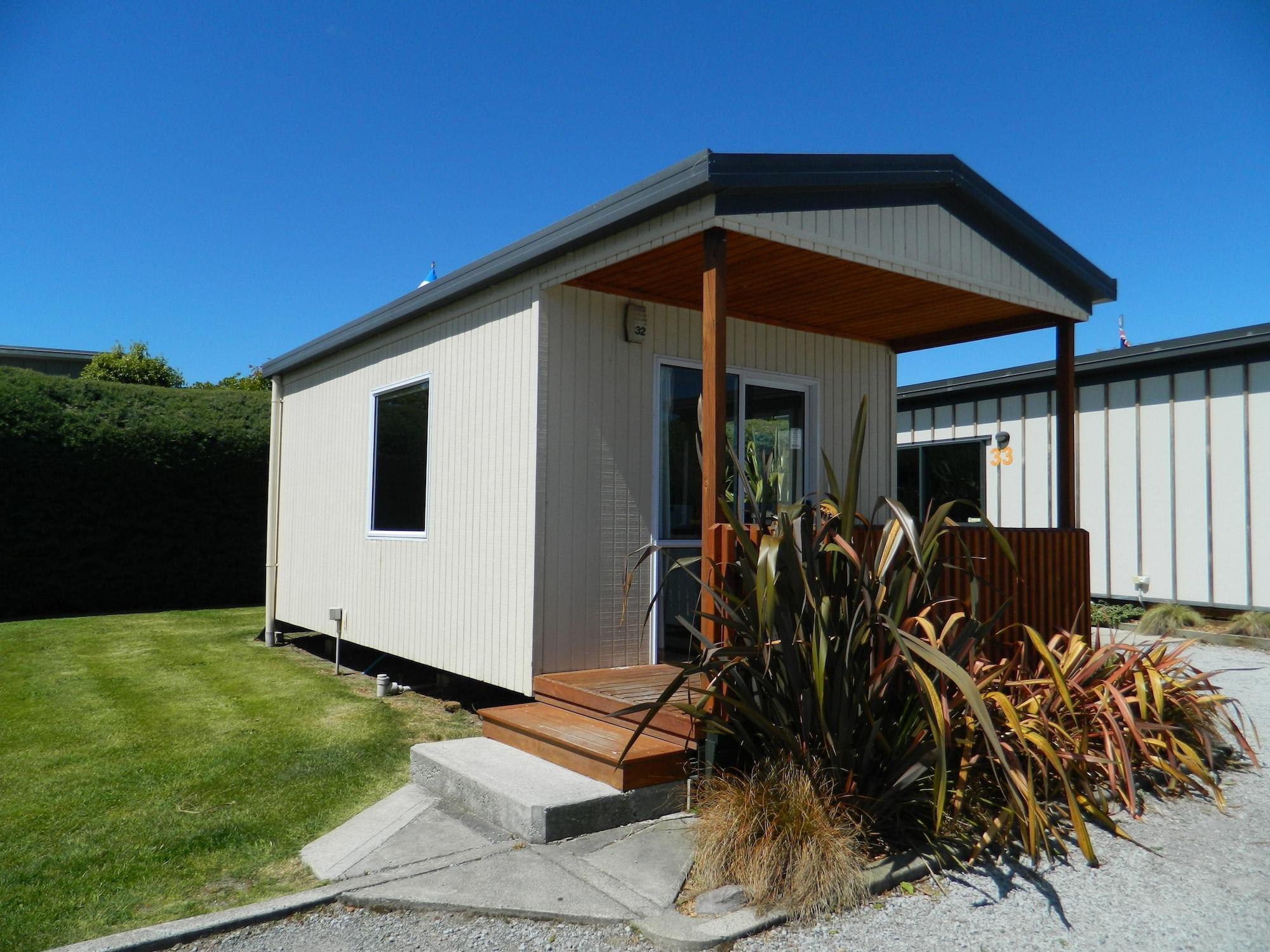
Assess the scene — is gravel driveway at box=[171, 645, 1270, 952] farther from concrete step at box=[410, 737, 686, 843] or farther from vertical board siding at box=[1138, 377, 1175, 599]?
vertical board siding at box=[1138, 377, 1175, 599]

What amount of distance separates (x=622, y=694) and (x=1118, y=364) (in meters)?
7.29

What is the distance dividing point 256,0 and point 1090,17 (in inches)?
300

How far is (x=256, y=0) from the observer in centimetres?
837

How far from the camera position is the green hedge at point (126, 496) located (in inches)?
398

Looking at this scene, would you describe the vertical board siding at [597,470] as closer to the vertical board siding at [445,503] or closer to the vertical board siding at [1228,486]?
the vertical board siding at [445,503]

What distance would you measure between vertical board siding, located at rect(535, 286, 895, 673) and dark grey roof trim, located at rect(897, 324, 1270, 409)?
5.05 metres

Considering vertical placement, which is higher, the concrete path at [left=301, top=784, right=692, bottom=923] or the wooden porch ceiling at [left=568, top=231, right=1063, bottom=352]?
the wooden porch ceiling at [left=568, top=231, right=1063, bottom=352]

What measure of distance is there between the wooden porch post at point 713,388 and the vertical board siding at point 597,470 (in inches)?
53.8

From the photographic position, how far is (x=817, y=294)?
5.43 m

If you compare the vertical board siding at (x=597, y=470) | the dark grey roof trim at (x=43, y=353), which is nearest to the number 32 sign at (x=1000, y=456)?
the vertical board siding at (x=597, y=470)

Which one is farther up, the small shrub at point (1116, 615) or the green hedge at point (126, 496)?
the green hedge at point (126, 496)

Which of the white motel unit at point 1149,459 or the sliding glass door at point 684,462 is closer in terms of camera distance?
the sliding glass door at point 684,462

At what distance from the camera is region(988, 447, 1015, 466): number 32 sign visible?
10.6m

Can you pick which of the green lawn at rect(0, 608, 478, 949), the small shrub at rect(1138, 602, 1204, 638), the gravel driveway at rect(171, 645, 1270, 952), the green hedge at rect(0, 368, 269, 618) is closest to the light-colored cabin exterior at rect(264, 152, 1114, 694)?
the green lawn at rect(0, 608, 478, 949)
